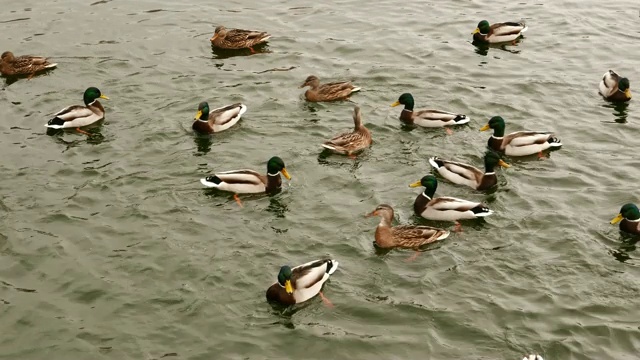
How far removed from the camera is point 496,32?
75.2 feet

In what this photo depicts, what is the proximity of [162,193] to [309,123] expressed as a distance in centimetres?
422

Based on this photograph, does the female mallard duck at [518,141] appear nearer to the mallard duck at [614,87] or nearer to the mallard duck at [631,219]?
the mallard duck at [631,219]

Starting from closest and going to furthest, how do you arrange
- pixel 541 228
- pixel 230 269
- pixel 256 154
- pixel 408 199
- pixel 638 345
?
pixel 638 345 < pixel 230 269 < pixel 541 228 < pixel 408 199 < pixel 256 154

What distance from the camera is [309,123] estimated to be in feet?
60.7

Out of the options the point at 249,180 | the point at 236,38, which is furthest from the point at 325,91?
the point at 249,180

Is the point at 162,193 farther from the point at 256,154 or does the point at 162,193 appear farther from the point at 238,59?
the point at 238,59

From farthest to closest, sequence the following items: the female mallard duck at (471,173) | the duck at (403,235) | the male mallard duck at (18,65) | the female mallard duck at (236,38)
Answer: the female mallard duck at (236,38)
the male mallard duck at (18,65)
the female mallard duck at (471,173)
the duck at (403,235)

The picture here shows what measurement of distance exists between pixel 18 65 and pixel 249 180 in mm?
8070

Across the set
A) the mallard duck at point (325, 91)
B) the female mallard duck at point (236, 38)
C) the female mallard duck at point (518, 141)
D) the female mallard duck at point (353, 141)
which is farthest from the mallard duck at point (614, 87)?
the female mallard duck at point (236, 38)

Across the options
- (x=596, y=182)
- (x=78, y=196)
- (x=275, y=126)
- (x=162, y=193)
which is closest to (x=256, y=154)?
(x=275, y=126)

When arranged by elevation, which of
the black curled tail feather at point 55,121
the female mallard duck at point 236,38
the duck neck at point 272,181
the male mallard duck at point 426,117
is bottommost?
the duck neck at point 272,181

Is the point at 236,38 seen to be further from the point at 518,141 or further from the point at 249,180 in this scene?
the point at 518,141

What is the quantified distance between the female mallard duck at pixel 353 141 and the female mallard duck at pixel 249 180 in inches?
59.7

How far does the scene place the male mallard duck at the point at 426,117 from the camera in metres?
18.1
